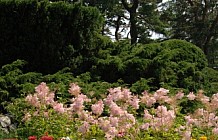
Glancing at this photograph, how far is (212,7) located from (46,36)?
55.3ft

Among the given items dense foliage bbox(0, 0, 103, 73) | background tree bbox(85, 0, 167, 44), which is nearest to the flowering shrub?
dense foliage bbox(0, 0, 103, 73)

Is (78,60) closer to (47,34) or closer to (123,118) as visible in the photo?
(47,34)

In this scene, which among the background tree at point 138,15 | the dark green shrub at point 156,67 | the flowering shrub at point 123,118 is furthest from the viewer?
the background tree at point 138,15

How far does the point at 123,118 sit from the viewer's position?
4.70 metres

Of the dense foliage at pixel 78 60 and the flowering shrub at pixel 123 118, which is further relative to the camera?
the dense foliage at pixel 78 60

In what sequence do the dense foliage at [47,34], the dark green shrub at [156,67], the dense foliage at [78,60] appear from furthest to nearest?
the dense foliage at [47,34] → the dark green shrub at [156,67] → the dense foliage at [78,60]

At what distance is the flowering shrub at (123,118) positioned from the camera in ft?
15.3

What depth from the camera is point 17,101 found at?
24.8 ft

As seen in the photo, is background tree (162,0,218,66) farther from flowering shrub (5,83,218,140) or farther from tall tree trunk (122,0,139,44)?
flowering shrub (5,83,218,140)

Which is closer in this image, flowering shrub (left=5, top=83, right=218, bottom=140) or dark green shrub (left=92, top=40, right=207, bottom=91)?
flowering shrub (left=5, top=83, right=218, bottom=140)

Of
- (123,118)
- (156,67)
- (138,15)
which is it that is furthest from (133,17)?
(123,118)

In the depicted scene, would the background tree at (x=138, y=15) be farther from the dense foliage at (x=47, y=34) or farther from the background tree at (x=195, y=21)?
the dense foliage at (x=47, y=34)

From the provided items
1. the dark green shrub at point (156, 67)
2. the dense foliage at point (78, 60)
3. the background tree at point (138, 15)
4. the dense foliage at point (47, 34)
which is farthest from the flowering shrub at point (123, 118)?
the background tree at point (138, 15)

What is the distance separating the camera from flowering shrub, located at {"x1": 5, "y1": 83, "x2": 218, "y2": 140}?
4.66 meters
